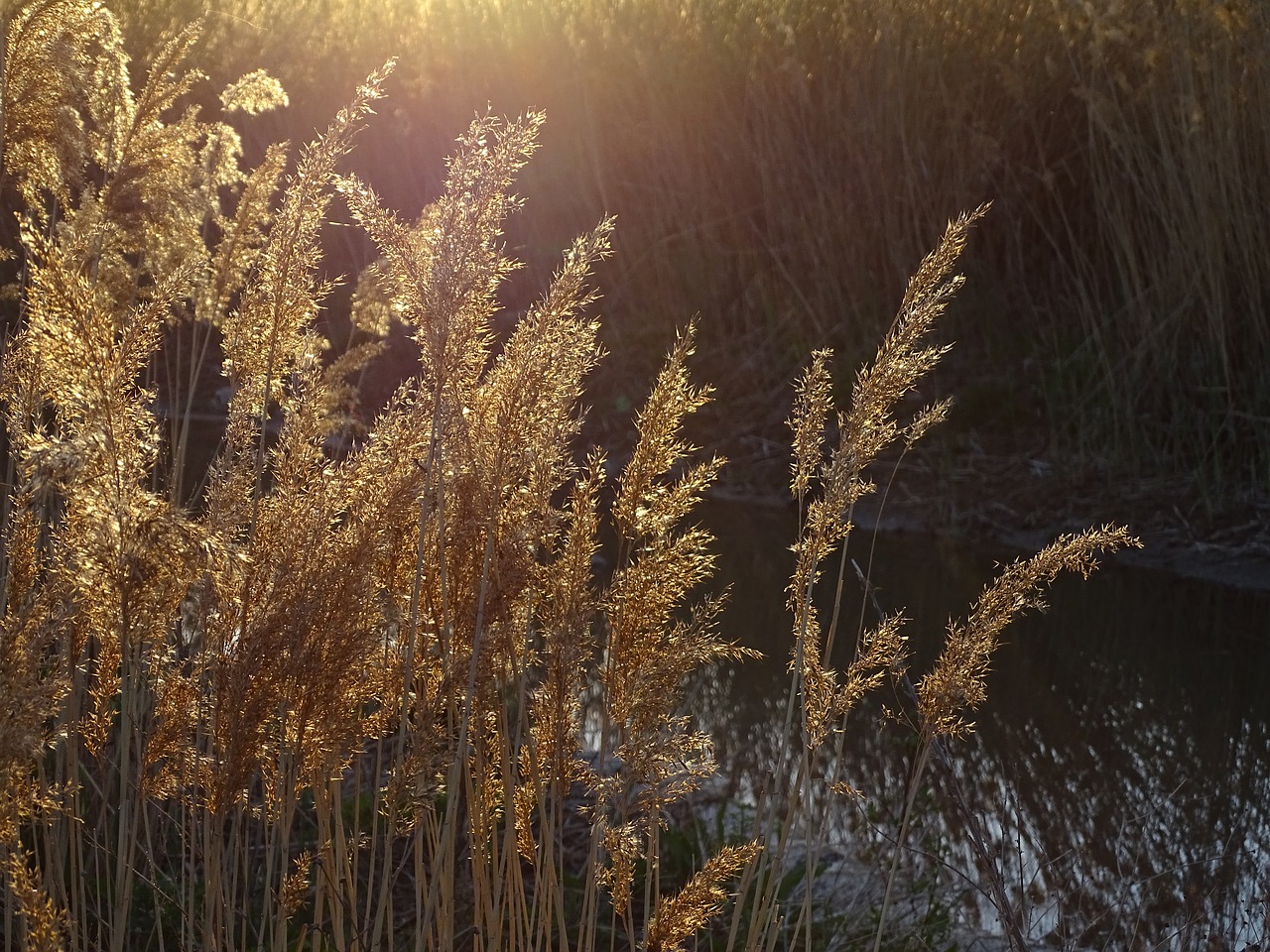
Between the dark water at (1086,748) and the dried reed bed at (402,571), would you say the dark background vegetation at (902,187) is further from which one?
the dried reed bed at (402,571)

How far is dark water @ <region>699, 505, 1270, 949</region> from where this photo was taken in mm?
2340

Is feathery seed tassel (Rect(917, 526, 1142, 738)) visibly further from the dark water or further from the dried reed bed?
the dark water

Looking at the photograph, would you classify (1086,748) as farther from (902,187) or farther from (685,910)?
(902,187)

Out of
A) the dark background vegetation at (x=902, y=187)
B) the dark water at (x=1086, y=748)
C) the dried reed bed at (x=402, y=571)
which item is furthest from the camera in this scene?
the dark background vegetation at (x=902, y=187)

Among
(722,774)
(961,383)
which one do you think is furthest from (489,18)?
(722,774)

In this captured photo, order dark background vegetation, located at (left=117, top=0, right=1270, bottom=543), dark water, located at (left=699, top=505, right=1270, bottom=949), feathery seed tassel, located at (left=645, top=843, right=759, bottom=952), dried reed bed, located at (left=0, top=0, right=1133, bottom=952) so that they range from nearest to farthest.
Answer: dried reed bed, located at (left=0, top=0, right=1133, bottom=952) → feathery seed tassel, located at (left=645, top=843, right=759, bottom=952) → dark water, located at (left=699, top=505, right=1270, bottom=949) → dark background vegetation, located at (left=117, top=0, right=1270, bottom=543)

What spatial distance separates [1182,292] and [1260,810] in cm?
254

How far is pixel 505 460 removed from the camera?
1319 mm

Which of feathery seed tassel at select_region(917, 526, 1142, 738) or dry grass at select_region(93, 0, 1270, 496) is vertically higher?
dry grass at select_region(93, 0, 1270, 496)

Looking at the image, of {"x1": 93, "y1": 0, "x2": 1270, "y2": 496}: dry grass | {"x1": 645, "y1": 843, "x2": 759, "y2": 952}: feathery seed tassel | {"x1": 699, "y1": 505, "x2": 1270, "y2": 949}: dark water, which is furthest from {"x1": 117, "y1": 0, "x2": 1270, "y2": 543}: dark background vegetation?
{"x1": 645, "y1": 843, "x2": 759, "y2": 952}: feathery seed tassel

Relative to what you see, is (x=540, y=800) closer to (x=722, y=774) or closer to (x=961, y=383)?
(x=722, y=774)

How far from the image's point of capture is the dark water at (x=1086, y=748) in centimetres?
234

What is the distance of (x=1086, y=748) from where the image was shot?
307cm

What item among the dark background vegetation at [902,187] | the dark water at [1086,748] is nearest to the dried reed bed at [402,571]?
the dark water at [1086,748]
